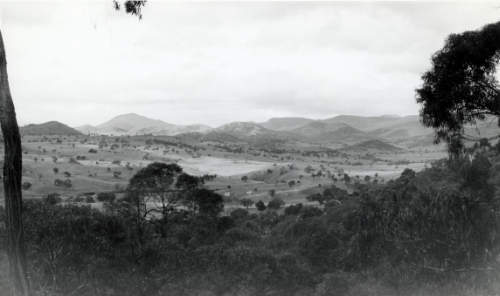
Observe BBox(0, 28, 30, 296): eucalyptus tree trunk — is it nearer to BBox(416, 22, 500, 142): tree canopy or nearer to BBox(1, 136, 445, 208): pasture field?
BBox(416, 22, 500, 142): tree canopy

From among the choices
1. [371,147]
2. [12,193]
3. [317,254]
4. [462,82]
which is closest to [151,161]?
[317,254]

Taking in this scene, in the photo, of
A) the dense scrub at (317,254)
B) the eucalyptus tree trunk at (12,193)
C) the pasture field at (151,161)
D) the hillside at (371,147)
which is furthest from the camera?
the hillside at (371,147)

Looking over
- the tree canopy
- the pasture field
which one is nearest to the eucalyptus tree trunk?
the tree canopy

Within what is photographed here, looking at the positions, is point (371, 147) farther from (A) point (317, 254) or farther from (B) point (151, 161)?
(A) point (317, 254)

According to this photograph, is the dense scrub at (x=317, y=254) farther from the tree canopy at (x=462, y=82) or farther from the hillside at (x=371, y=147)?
the hillside at (x=371, y=147)

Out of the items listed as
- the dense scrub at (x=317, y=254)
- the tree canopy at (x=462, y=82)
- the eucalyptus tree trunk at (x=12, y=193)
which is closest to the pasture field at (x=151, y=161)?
the dense scrub at (x=317, y=254)
